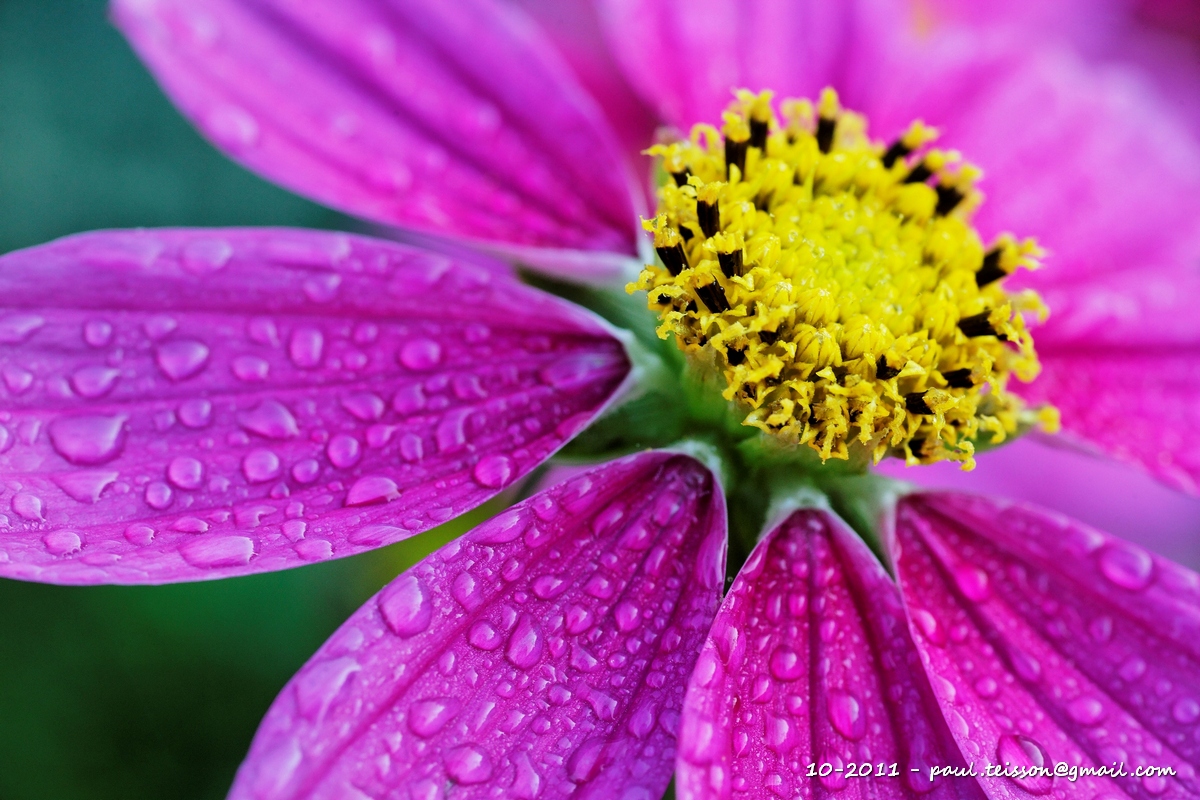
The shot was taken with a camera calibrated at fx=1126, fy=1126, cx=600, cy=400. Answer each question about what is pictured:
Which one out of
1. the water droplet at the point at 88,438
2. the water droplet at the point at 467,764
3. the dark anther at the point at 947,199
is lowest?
the water droplet at the point at 467,764

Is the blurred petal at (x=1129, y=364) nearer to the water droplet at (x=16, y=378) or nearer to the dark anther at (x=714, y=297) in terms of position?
the dark anther at (x=714, y=297)

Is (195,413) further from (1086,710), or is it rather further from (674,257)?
(1086,710)

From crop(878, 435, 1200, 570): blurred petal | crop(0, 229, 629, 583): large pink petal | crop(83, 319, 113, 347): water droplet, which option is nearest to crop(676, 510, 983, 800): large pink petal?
crop(0, 229, 629, 583): large pink petal

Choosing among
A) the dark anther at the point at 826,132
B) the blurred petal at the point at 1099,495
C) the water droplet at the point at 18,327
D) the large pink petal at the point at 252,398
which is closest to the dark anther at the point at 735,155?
the dark anther at the point at 826,132

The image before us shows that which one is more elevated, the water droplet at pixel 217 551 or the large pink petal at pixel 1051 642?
the water droplet at pixel 217 551

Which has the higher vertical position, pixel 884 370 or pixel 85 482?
pixel 85 482

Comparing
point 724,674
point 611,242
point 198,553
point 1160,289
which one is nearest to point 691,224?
point 611,242

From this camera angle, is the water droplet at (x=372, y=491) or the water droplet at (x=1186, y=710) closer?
the water droplet at (x=372, y=491)

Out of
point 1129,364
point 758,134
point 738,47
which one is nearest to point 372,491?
point 758,134

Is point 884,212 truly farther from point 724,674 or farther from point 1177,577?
point 724,674
